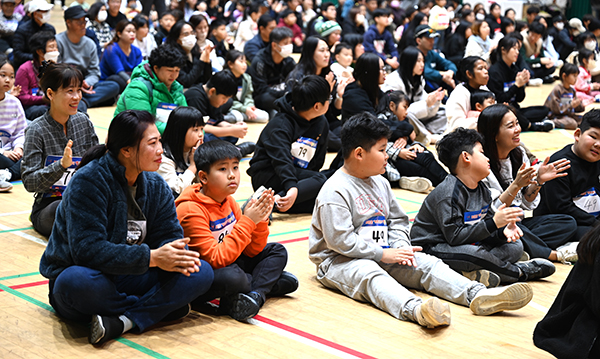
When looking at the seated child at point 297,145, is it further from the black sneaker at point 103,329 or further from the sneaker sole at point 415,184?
the black sneaker at point 103,329

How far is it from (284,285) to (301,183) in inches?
62.2

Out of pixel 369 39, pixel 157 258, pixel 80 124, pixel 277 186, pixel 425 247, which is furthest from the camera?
pixel 369 39

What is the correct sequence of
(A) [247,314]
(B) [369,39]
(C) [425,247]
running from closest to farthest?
(A) [247,314]
(C) [425,247]
(B) [369,39]

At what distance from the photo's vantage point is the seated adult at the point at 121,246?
2.65 meters

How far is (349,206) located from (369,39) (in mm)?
9407

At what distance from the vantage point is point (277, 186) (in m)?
4.82

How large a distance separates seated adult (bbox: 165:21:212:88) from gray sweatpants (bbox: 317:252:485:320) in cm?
477

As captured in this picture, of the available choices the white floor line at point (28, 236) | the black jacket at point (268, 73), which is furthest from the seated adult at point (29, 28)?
the white floor line at point (28, 236)

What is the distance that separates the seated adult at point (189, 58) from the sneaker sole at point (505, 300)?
17.2 feet

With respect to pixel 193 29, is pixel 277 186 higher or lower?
lower

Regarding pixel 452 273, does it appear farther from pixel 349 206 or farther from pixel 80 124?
pixel 80 124

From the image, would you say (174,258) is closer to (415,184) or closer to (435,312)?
(435,312)

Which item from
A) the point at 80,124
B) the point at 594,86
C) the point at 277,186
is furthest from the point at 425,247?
the point at 594,86

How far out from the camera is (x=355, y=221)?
339cm
